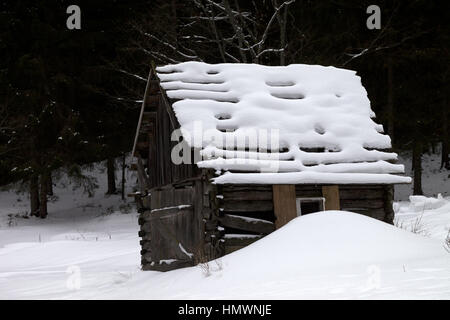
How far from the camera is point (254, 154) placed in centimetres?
1121

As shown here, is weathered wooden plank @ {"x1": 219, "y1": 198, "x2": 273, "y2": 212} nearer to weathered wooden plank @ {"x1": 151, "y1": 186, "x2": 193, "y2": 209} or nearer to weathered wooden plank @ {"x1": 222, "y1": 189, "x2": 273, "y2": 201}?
weathered wooden plank @ {"x1": 222, "y1": 189, "x2": 273, "y2": 201}

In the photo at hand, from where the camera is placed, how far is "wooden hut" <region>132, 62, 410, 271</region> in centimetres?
1116

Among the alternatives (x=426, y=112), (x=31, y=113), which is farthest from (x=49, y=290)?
(x=426, y=112)

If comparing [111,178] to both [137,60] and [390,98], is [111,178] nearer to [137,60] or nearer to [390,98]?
[137,60]

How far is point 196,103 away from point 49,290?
5.00 meters

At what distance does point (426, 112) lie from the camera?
2694cm

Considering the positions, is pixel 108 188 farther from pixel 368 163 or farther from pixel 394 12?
pixel 368 163

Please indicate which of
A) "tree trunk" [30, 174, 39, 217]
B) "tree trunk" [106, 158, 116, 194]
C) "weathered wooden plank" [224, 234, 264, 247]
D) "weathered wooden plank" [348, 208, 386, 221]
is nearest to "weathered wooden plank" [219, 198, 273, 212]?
"weathered wooden plank" [224, 234, 264, 247]

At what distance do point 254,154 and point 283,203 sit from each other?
43.9 inches

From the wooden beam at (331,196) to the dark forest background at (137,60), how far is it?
1243 centimetres

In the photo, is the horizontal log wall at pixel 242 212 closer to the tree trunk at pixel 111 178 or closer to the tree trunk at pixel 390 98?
the tree trunk at pixel 390 98

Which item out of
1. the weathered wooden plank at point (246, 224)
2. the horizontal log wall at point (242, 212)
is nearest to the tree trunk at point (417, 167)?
the horizontal log wall at point (242, 212)

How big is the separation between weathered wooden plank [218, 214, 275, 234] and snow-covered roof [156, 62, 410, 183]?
83cm

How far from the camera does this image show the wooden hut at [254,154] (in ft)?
36.6
